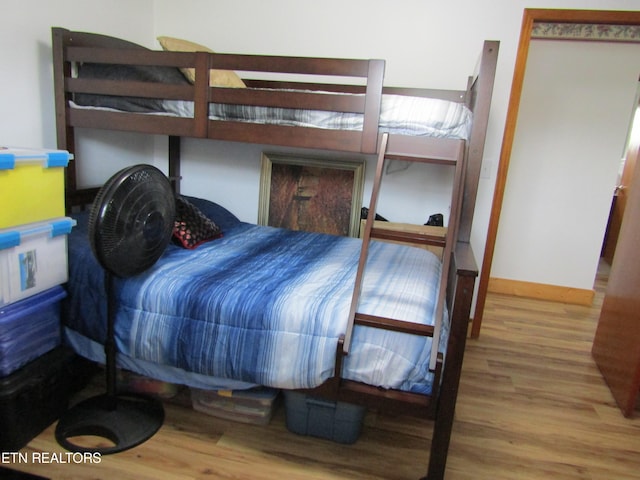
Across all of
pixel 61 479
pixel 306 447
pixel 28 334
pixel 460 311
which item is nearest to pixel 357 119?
pixel 460 311

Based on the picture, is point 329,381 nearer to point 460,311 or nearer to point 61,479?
point 460,311

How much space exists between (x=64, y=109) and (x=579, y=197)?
→ 3.70 m

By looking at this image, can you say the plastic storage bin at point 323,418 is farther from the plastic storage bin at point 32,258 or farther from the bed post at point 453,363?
the plastic storage bin at point 32,258

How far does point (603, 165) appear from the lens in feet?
11.4

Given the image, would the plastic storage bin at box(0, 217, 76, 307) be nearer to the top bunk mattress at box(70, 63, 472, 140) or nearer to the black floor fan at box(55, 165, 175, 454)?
the black floor fan at box(55, 165, 175, 454)

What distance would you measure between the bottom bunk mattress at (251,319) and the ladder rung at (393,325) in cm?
3

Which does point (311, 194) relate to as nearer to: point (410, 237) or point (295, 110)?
point (295, 110)

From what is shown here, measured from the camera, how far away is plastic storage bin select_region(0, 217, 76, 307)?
4.79ft

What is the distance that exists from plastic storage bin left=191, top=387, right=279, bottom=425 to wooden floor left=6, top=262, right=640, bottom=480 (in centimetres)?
4

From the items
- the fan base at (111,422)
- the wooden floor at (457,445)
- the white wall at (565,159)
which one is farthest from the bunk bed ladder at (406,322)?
the white wall at (565,159)

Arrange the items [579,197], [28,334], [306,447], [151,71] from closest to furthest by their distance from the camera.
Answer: [28,334] < [306,447] < [151,71] < [579,197]

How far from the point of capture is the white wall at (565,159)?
3361 mm

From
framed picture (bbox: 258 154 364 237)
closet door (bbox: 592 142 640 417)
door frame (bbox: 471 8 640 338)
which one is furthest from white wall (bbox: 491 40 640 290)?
framed picture (bbox: 258 154 364 237)

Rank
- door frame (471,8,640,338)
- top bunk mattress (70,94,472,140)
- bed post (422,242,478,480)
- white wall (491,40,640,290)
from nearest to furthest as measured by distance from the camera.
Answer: bed post (422,242,478,480), top bunk mattress (70,94,472,140), door frame (471,8,640,338), white wall (491,40,640,290)
